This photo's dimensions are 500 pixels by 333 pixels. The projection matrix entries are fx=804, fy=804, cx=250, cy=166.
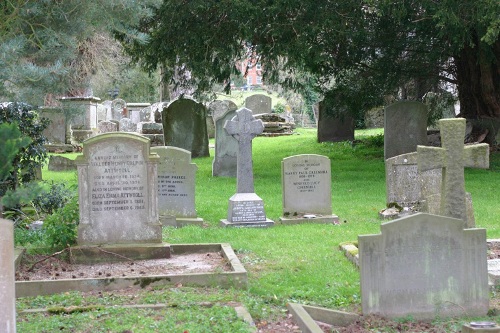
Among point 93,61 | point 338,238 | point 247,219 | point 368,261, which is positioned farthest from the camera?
point 93,61

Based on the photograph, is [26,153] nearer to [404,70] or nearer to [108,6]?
[108,6]

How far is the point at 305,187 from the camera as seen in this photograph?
44.5 feet

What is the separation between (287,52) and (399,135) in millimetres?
3667

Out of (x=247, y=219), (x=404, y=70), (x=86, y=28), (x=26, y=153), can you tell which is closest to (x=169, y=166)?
(x=247, y=219)

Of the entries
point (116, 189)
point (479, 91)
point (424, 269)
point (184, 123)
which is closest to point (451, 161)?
point (424, 269)

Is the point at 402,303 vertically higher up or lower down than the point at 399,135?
lower down

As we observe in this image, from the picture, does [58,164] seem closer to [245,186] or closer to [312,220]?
[245,186]

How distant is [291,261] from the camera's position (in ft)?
32.6

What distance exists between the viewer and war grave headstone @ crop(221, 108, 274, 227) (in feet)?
42.6

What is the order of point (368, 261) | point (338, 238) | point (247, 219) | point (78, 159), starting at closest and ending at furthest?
point (368, 261) < point (78, 159) < point (338, 238) < point (247, 219)

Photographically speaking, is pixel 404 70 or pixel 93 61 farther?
pixel 93 61

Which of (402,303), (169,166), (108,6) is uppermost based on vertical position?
(108,6)

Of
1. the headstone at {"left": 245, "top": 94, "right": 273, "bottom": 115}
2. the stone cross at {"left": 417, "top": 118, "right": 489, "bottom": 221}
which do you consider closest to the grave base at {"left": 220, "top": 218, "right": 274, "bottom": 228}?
the stone cross at {"left": 417, "top": 118, "right": 489, "bottom": 221}

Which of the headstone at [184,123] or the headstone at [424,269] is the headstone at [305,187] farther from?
the headstone at [184,123]
